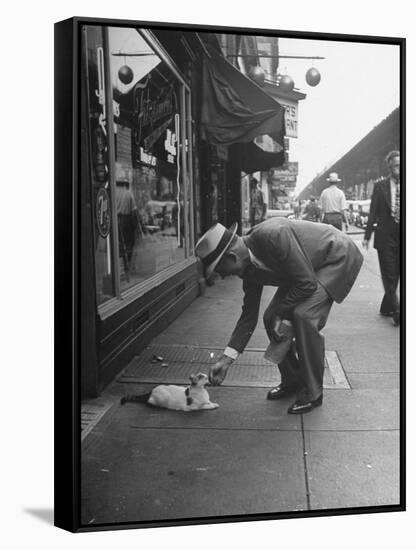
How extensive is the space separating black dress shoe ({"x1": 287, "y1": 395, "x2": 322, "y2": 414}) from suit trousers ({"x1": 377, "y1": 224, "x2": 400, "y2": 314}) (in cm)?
73

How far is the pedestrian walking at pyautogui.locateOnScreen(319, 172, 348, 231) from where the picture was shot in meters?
5.30

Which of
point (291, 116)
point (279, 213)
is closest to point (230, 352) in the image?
point (279, 213)

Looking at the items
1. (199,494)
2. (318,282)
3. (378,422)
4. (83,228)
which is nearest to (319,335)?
(318,282)

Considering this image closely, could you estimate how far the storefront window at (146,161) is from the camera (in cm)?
490

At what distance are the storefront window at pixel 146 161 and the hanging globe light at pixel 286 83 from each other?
0.60 metres

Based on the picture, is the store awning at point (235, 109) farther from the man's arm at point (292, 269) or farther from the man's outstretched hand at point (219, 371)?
the man's outstretched hand at point (219, 371)

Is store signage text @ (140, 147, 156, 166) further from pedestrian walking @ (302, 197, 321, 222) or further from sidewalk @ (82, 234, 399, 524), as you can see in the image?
pedestrian walking @ (302, 197, 321, 222)

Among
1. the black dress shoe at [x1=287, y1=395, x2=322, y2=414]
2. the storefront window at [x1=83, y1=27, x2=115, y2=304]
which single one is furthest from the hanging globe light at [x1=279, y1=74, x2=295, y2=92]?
the black dress shoe at [x1=287, y1=395, x2=322, y2=414]

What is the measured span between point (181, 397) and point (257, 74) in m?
1.96

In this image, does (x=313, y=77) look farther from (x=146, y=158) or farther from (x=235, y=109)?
(x=146, y=158)

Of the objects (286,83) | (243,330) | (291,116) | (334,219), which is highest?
(286,83)

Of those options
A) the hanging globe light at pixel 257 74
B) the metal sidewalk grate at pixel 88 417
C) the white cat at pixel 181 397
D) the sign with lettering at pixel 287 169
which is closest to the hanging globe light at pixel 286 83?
the hanging globe light at pixel 257 74

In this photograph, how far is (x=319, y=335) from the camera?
17.3 feet

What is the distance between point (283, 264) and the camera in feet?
17.1
